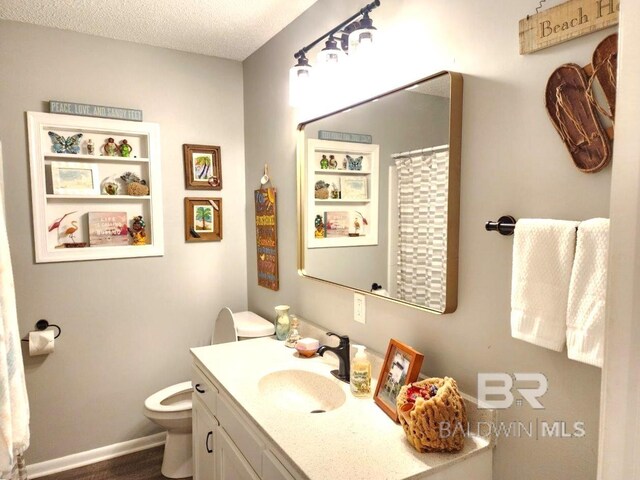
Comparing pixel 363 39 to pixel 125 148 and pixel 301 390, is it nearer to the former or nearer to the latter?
pixel 301 390

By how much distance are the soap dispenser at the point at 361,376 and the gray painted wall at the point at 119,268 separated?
1.55m

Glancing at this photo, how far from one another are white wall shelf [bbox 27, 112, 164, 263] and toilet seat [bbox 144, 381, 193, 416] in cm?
82

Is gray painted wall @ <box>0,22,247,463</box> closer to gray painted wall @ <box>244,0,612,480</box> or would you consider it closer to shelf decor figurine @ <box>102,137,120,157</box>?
shelf decor figurine @ <box>102,137,120,157</box>

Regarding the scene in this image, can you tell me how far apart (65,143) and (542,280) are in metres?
2.40

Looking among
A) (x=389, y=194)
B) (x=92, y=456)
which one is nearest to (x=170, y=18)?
(x=389, y=194)

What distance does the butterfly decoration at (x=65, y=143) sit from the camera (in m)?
2.25

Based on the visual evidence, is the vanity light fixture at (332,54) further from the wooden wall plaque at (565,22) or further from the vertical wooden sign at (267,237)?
the vertical wooden sign at (267,237)

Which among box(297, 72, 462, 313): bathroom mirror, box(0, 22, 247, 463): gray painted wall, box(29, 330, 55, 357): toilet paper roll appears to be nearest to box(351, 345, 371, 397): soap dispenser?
box(297, 72, 462, 313): bathroom mirror

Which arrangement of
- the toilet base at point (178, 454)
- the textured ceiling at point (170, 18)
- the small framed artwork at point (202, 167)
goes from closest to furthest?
the textured ceiling at point (170, 18)
the toilet base at point (178, 454)
the small framed artwork at point (202, 167)

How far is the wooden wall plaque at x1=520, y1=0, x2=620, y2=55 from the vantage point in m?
0.87

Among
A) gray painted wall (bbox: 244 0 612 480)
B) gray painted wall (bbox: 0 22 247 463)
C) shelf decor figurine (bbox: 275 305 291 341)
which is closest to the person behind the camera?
gray painted wall (bbox: 244 0 612 480)

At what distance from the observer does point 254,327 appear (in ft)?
7.67

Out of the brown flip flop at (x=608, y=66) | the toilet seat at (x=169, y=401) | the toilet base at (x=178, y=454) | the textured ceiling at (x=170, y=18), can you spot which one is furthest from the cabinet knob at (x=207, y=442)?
the textured ceiling at (x=170, y=18)

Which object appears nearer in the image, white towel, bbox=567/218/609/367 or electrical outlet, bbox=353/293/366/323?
white towel, bbox=567/218/609/367
